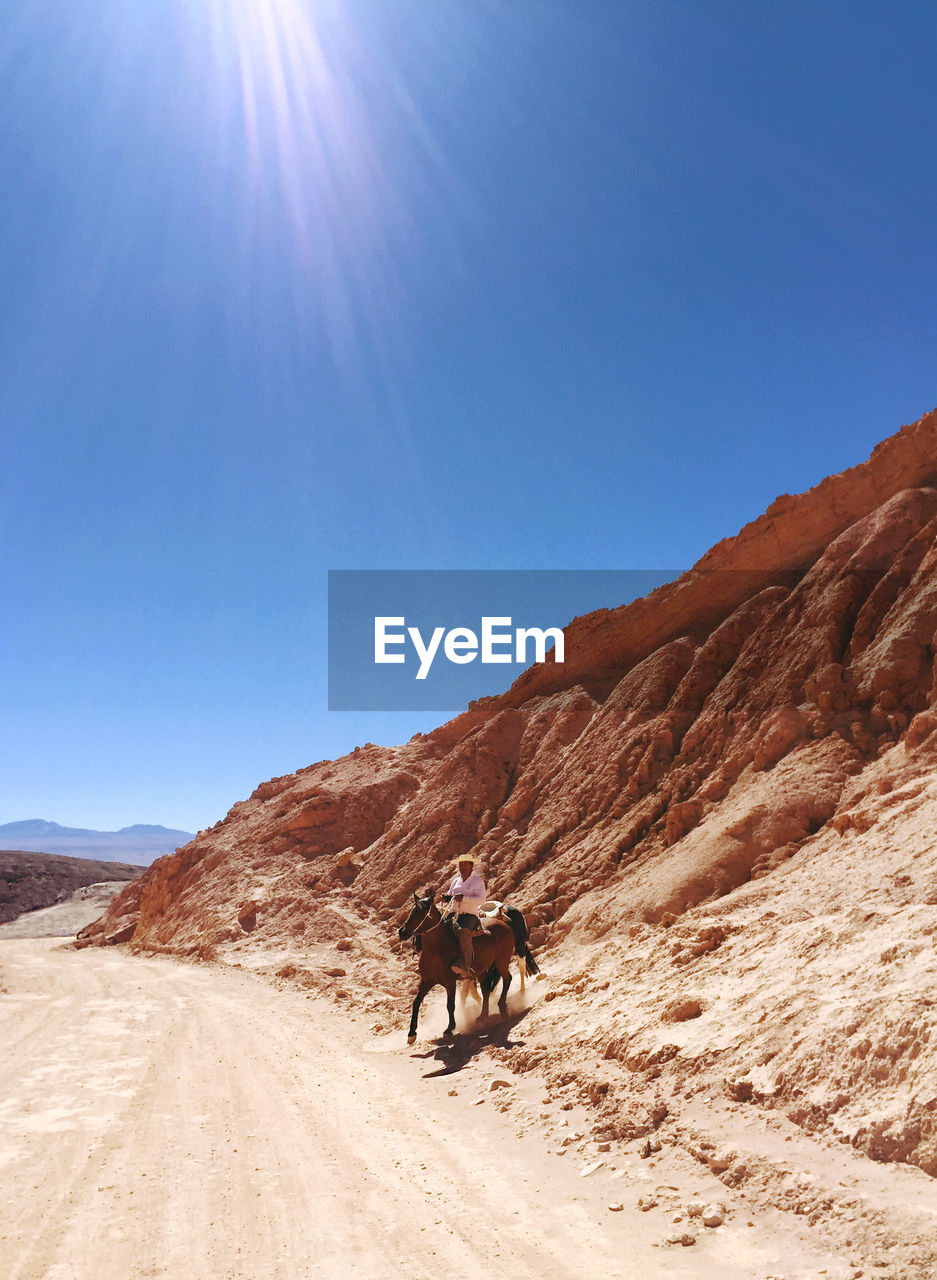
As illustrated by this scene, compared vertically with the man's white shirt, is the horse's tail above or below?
below

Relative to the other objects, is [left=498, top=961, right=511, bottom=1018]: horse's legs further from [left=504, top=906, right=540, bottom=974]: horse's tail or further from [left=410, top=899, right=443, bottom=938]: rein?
[left=410, top=899, right=443, bottom=938]: rein

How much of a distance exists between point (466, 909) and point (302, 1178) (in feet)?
21.2

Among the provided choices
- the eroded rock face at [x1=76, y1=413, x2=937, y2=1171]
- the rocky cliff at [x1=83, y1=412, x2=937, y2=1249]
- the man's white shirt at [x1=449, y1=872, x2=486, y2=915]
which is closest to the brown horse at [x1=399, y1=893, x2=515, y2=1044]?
the man's white shirt at [x1=449, y1=872, x2=486, y2=915]

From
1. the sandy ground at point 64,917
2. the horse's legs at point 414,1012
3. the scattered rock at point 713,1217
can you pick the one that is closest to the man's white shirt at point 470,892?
the horse's legs at point 414,1012

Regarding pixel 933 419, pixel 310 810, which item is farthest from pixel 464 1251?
pixel 310 810

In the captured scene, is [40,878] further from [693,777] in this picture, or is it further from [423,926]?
[693,777]

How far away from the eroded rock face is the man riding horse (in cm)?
224

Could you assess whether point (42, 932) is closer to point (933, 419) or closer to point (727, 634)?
point (727, 634)

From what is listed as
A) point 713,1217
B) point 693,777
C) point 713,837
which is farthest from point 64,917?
point 713,1217

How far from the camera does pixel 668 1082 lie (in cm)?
720

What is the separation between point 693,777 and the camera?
16078 millimetres

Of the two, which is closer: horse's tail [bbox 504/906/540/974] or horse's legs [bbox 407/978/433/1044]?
horse's legs [bbox 407/978/433/1044]

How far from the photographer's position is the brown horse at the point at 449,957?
39.8 feet

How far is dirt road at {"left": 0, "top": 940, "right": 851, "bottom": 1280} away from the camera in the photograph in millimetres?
4949
